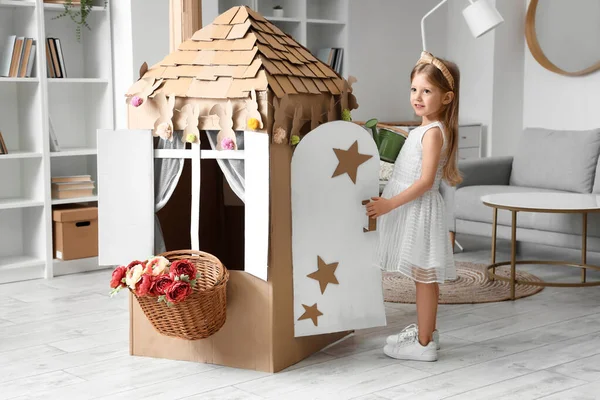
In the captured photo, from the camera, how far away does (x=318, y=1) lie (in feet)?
19.6

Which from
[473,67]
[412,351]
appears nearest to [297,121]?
[412,351]

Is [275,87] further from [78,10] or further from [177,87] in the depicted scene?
[78,10]

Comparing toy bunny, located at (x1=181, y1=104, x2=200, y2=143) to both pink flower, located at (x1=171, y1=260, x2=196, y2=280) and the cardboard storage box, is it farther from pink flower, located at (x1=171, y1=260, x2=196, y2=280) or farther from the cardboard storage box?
the cardboard storage box

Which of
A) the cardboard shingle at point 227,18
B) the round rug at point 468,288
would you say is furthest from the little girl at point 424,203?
the round rug at point 468,288

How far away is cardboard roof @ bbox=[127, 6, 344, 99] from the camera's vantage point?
114 inches

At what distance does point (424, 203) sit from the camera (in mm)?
3078

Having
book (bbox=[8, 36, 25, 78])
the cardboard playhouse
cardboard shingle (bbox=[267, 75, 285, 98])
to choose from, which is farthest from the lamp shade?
book (bbox=[8, 36, 25, 78])

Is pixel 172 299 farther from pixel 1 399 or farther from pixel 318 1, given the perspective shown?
pixel 318 1

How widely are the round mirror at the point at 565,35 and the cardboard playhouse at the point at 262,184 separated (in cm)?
356

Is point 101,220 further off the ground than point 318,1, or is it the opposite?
point 318,1

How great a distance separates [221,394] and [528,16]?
4.66 meters

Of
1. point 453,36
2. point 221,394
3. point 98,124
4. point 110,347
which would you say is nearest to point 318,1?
point 453,36

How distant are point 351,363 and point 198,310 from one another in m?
0.65

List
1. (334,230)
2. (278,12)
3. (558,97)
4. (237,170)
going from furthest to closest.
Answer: (558,97) < (278,12) < (334,230) < (237,170)
